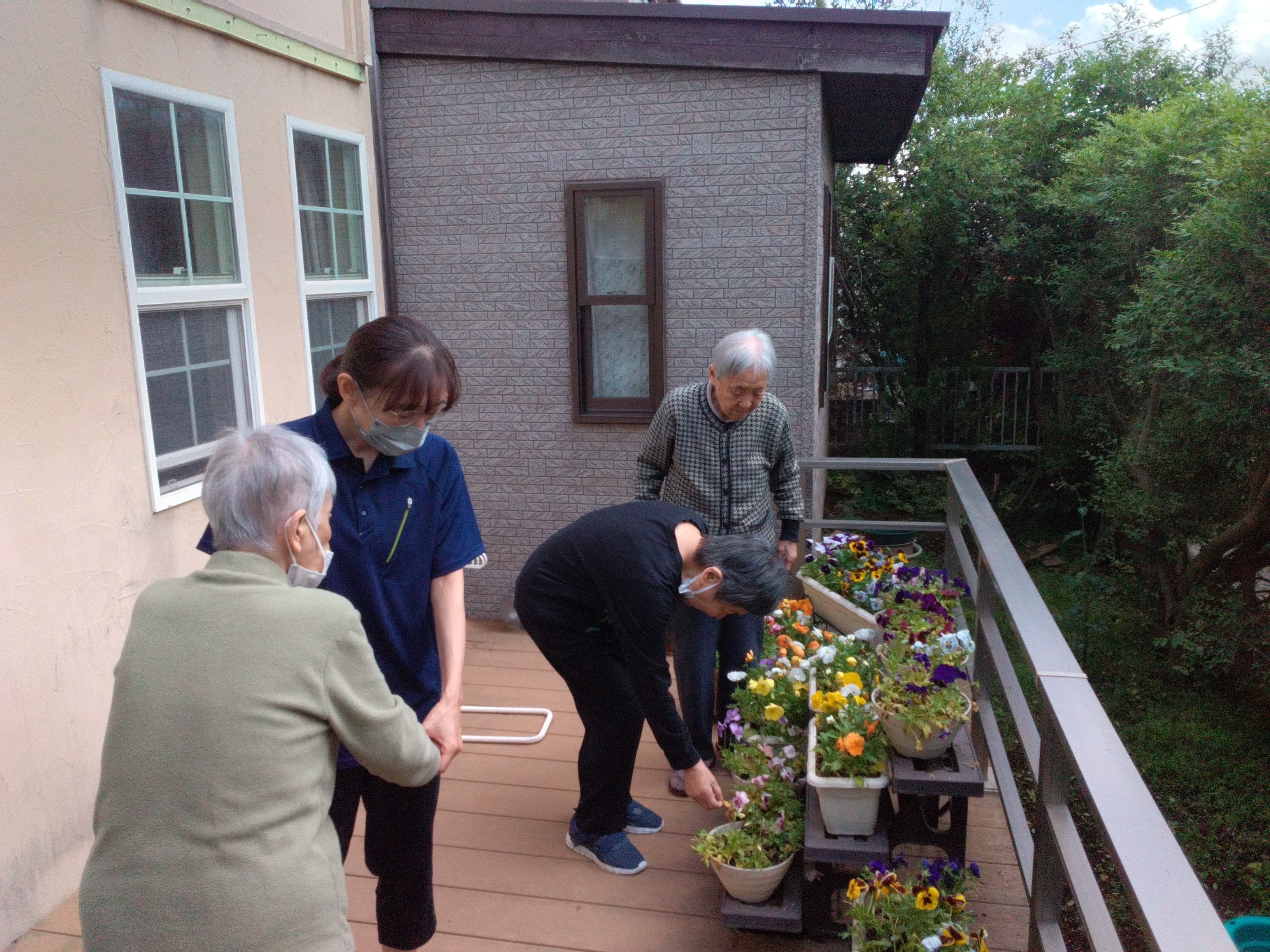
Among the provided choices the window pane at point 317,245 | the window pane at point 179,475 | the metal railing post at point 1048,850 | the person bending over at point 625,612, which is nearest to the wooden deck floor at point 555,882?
the person bending over at point 625,612

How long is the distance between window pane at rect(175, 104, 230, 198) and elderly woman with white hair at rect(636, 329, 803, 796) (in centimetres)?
169

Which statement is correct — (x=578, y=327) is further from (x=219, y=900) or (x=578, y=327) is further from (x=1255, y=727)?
(x=1255, y=727)

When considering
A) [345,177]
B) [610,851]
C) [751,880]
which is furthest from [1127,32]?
[751,880]

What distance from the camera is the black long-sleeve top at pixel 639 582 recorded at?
2148 millimetres

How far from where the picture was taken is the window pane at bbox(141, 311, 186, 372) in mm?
3070

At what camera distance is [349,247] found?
4.40 meters

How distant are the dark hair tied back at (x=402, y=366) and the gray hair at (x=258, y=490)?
351 millimetres

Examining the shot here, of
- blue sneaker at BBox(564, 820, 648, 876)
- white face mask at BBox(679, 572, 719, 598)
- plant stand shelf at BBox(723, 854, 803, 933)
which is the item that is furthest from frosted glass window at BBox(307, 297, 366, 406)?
plant stand shelf at BBox(723, 854, 803, 933)

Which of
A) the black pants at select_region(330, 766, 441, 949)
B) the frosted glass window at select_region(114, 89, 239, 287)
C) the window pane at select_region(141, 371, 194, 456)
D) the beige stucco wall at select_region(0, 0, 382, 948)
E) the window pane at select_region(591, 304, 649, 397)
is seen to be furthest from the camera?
the window pane at select_region(591, 304, 649, 397)

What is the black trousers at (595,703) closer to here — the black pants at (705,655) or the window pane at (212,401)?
the black pants at (705,655)

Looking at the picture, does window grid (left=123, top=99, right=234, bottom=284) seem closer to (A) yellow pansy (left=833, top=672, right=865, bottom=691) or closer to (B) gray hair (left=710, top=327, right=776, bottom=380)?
(B) gray hair (left=710, top=327, right=776, bottom=380)

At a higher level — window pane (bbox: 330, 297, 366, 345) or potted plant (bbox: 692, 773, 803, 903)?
window pane (bbox: 330, 297, 366, 345)

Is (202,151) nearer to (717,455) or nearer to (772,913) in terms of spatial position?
(717,455)

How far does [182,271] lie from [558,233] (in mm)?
1828
